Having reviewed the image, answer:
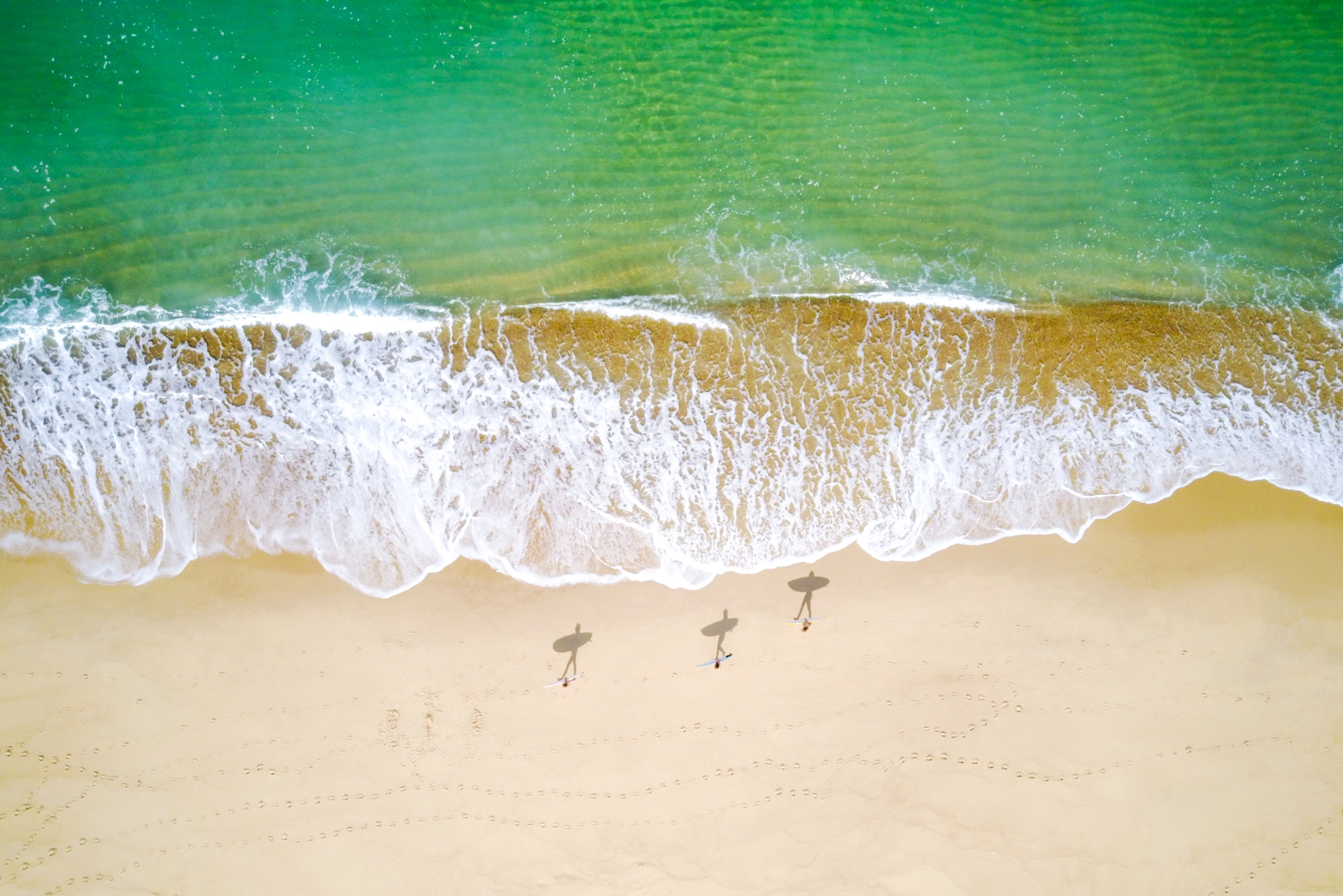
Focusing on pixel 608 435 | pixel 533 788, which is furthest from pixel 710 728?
pixel 608 435

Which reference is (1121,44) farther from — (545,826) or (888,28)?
(545,826)

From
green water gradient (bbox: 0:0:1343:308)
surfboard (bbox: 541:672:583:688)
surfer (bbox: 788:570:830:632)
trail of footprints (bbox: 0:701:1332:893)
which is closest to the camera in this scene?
trail of footprints (bbox: 0:701:1332:893)

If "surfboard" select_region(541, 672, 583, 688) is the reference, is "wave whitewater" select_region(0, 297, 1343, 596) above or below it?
above

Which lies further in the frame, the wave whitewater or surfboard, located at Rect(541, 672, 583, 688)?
the wave whitewater

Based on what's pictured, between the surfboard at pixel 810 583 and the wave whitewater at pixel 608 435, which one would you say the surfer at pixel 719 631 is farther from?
the surfboard at pixel 810 583

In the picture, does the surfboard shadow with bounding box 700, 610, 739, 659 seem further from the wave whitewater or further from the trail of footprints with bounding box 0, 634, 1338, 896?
the trail of footprints with bounding box 0, 634, 1338, 896

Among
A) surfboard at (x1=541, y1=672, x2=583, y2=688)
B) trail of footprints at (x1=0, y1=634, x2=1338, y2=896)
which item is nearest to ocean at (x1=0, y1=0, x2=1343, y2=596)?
surfboard at (x1=541, y1=672, x2=583, y2=688)

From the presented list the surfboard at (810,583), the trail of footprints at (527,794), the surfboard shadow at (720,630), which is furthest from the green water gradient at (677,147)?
the trail of footprints at (527,794)
